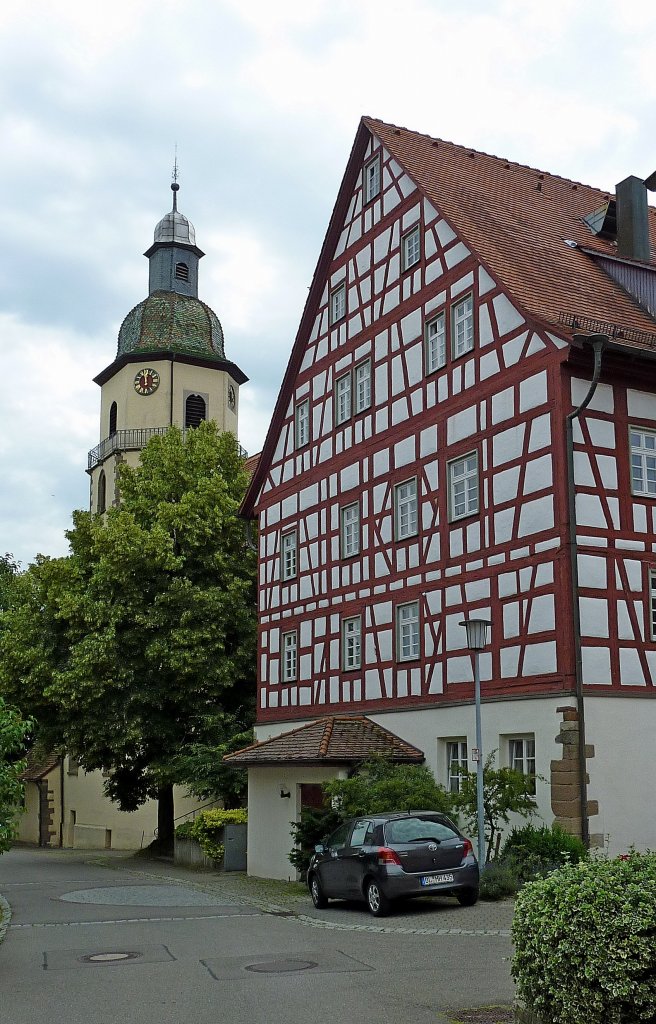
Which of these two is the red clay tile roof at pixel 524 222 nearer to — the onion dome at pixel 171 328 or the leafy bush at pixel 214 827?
the leafy bush at pixel 214 827

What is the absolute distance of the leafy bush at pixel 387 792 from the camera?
65.5 ft

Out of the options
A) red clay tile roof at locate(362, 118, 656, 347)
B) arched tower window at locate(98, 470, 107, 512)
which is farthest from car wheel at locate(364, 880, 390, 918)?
arched tower window at locate(98, 470, 107, 512)

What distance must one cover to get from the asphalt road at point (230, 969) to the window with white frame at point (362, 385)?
38.6 ft

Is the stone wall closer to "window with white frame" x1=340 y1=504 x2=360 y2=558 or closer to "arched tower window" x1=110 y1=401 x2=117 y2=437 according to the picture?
"window with white frame" x1=340 y1=504 x2=360 y2=558

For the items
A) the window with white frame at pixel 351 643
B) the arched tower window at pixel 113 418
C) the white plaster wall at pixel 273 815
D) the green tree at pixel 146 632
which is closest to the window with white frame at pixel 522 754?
the white plaster wall at pixel 273 815

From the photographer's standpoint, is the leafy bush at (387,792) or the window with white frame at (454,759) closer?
the leafy bush at (387,792)

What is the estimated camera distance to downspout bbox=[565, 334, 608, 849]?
18.6 metres

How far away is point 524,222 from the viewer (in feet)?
84.5

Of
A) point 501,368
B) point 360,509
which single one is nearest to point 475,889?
point 501,368

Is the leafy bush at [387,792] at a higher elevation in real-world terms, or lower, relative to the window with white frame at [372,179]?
lower

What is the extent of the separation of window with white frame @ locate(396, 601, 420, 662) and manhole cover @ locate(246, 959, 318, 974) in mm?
11601

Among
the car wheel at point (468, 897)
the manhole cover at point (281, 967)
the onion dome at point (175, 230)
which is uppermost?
the onion dome at point (175, 230)

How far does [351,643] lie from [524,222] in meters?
9.73

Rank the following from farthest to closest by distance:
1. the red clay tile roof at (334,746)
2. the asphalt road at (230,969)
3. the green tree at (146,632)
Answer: the green tree at (146,632), the red clay tile roof at (334,746), the asphalt road at (230,969)
